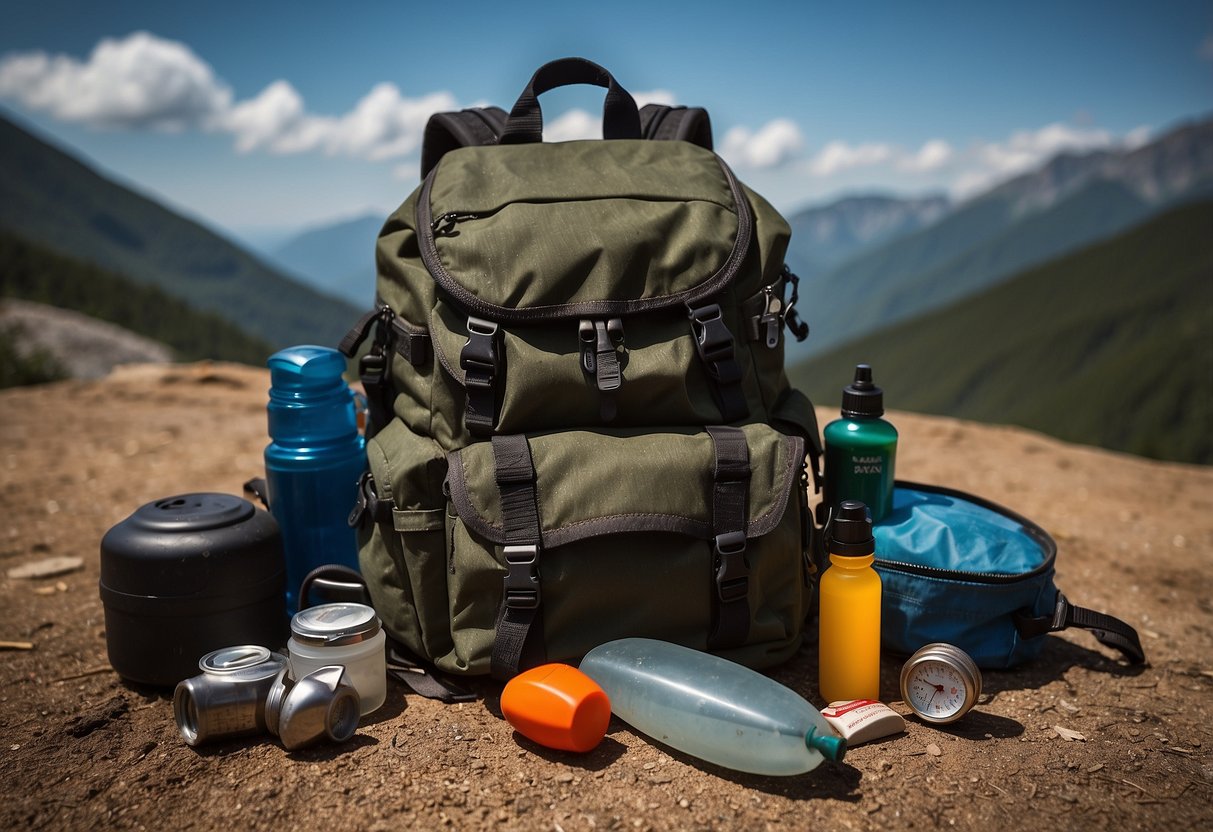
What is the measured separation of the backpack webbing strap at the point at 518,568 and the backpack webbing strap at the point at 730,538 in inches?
22.6

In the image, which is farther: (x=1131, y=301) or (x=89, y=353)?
(x=1131, y=301)

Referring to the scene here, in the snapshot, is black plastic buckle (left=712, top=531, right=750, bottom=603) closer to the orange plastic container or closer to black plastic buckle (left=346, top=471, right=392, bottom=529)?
the orange plastic container

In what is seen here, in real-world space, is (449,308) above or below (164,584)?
above

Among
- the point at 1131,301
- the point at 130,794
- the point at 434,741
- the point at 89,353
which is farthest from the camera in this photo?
the point at 1131,301

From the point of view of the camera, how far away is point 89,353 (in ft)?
48.0

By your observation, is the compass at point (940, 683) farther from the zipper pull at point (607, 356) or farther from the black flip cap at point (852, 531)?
the zipper pull at point (607, 356)

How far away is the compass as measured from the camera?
2686mm

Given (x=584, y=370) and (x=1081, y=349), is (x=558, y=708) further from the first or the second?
(x=1081, y=349)

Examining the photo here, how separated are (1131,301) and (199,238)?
154623 mm

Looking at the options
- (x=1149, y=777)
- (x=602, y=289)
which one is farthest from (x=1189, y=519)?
(x=602, y=289)

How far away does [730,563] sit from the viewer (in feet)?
9.26

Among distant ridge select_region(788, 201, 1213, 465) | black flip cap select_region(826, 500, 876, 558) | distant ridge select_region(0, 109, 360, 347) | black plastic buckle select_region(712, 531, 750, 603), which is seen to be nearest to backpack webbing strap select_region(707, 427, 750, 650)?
black plastic buckle select_region(712, 531, 750, 603)

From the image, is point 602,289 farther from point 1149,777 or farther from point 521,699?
point 1149,777

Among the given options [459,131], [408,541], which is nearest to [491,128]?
[459,131]
